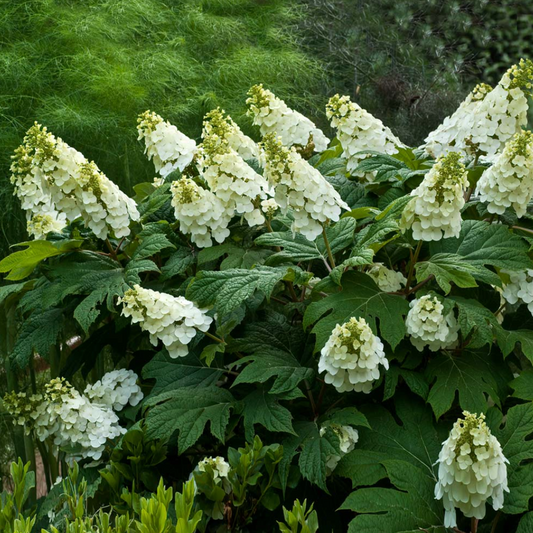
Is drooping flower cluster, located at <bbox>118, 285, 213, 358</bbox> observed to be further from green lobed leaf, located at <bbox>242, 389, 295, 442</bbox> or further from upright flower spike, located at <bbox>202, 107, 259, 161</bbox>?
upright flower spike, located at <bbox>202, 107, 259, 161</bbox>

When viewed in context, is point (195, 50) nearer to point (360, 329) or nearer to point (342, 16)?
point (360, 329)

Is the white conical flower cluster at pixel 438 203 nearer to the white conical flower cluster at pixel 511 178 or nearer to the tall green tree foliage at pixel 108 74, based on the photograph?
the white conical flower cluster at pixel 511 178

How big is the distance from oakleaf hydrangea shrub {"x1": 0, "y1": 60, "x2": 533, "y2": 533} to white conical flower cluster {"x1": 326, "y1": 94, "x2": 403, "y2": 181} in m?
0.03

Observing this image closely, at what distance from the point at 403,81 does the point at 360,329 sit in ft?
18.3

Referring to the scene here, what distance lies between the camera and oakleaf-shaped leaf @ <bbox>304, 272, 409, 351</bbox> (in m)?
1.59

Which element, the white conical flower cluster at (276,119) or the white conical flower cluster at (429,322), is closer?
the white conical flower cluster at (429,322)

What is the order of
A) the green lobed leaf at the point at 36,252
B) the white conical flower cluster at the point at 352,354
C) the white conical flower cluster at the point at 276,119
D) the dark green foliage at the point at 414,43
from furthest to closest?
the dark green foliage at the point at 414,43
the white conical flower cluster at the point at 276,119
the green lobed leaf at the point at 36,252
the white conical flower cluster at the point at 352,354

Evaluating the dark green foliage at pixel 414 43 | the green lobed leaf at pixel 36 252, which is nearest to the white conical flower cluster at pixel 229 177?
the green lobed leaf at pixel 36 252

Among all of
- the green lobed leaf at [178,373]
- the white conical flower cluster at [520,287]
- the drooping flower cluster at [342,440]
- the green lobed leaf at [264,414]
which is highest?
the white conical flower cluster at [520,287]

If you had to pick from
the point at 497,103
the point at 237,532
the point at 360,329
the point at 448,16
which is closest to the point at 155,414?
the point at 237,532

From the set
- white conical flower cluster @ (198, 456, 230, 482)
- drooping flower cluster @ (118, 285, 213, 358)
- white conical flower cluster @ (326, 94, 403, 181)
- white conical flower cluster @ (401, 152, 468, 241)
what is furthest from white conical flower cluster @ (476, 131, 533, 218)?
white conical flower cluster @ (198, 456, 230, 482)

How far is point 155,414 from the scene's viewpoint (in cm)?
161

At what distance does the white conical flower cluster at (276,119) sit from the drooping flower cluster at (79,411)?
2.63 feet

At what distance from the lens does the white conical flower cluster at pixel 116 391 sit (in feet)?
6.15
